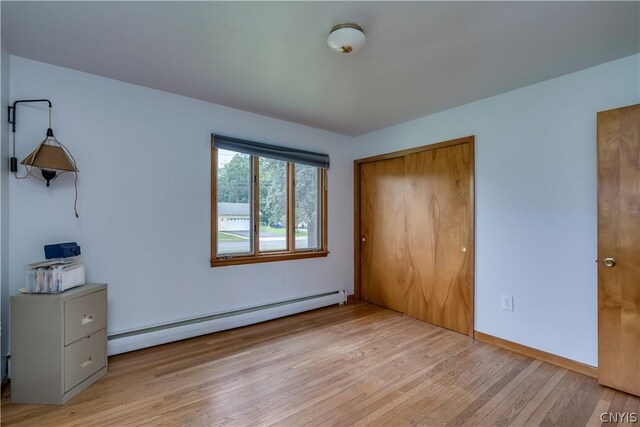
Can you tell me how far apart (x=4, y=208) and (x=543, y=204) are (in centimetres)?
413

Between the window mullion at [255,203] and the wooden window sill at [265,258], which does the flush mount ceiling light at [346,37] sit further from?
the wooden window sill at [265,258]

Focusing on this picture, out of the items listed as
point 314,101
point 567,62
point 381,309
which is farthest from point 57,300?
point 567,62

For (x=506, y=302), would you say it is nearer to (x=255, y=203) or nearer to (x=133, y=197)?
(x=255, y=203)

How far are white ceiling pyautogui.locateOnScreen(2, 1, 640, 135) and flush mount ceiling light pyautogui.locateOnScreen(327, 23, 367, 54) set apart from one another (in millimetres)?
42

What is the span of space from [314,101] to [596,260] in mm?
2713

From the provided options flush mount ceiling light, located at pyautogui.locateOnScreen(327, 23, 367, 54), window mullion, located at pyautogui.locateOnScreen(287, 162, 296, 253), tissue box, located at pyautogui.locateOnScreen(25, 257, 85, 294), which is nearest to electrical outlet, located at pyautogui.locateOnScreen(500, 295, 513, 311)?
window mullion, located at pyautogui.locateOnScreen(287, 162, 296, 253)

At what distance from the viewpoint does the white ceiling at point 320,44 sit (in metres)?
1.70

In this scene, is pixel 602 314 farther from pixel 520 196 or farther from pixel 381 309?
pixel 381 309

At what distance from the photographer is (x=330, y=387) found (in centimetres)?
210

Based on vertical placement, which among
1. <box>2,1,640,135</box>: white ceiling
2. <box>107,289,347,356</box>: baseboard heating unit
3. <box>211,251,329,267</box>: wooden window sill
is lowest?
<box>107,289,347,356</box>: baseboard heating unit

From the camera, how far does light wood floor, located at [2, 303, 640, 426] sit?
1792mm

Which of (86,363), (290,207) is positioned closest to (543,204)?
(290,207)

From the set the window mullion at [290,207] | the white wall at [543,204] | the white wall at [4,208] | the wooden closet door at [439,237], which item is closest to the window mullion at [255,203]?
the window mullion at [290,207]

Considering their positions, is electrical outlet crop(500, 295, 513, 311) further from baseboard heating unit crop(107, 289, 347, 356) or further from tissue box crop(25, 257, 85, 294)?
tissue box crop(25, 257, 85, 294)
